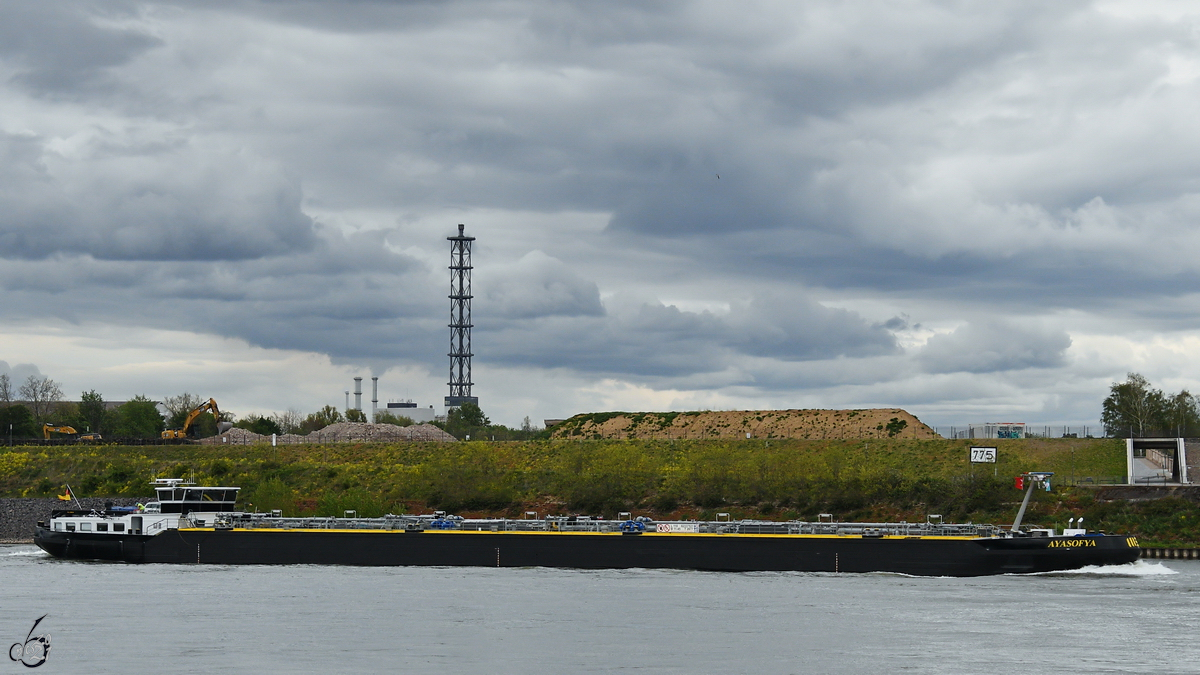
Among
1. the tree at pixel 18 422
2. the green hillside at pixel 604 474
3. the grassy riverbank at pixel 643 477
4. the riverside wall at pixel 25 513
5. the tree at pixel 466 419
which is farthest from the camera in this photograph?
the tree at pixel 466 419

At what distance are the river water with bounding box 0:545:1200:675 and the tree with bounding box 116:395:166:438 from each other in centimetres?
11979

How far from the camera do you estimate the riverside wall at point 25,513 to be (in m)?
103

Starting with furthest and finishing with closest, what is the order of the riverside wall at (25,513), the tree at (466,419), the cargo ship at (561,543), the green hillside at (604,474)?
the tree at (466,419) < the riverside wall at (25,513) < the green hillside at (604,474) < the cargo ship at (561,543)

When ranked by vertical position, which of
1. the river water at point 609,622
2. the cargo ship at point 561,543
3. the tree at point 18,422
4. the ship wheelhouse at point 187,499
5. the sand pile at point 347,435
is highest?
the tree at point 18,422

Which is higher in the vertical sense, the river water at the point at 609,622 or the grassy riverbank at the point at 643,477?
the grassy riverbank at the point at 643,477

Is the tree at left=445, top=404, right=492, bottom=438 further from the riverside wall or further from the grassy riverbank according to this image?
the riverside wall

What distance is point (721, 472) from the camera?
10119 cm

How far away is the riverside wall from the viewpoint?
103 metres

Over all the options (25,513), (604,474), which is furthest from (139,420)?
(604,474)

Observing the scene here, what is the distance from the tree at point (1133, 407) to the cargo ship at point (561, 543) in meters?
73.0

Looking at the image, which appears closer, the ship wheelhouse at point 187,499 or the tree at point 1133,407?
the ship wheelhouse at point 187,499

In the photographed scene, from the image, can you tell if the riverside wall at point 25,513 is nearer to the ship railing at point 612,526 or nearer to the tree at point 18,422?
the ship railing at point 612,526

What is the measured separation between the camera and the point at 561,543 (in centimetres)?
7056

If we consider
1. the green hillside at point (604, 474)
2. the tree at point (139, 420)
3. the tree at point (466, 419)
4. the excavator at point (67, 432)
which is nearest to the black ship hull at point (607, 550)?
the green hillside at point (604, 474)
